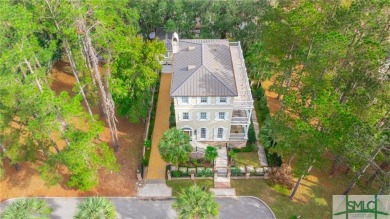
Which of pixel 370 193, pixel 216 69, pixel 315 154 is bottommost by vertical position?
→ pixel 370 193

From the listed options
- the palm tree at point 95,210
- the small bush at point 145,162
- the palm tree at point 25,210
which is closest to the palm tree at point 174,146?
the small bush at point 145,162

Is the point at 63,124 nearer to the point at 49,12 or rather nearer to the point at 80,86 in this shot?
the point at 80,86

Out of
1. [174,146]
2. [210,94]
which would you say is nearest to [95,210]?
[174,146]

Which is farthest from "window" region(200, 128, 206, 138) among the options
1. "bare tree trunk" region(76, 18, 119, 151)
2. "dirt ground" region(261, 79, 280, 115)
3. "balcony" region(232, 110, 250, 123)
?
"dirt ground" region(261, 79, 280, 115)

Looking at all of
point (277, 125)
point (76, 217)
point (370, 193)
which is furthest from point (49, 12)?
point (370, 193)

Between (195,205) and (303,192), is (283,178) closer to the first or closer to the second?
(303,192)

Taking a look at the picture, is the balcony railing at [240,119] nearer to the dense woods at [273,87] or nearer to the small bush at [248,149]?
the dense woods at [273,87]

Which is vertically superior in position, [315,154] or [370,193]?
[315,154]
